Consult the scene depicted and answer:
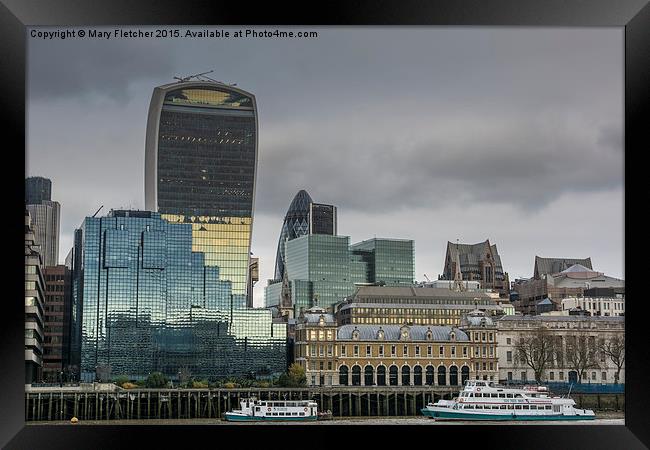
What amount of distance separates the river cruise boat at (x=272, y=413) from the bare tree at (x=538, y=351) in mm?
4986

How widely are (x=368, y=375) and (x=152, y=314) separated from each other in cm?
529

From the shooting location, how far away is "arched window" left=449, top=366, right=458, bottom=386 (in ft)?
65.1

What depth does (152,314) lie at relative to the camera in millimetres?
21234

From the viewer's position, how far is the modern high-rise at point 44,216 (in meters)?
19.8

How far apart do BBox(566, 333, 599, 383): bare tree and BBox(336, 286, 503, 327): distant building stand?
2532mm

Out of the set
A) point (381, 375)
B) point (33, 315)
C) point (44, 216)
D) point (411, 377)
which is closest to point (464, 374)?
point (411, 377)

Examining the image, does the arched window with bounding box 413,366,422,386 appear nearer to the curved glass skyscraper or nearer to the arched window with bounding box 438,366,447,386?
the arched window with bounding box 438,366,447,386

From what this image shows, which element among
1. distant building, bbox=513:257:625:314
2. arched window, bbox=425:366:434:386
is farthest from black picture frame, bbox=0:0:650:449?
distant building, bbox=513:257:625:314

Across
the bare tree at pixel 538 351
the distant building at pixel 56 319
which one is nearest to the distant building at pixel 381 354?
the bare tree at pixel 538 351

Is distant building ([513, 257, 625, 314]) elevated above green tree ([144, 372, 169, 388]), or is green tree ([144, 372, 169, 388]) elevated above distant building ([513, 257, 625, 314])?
distant building ([513, 257, 625, 314])

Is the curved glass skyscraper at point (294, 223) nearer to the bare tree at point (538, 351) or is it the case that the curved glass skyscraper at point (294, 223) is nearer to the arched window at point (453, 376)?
the arched window at point (453, 376)
